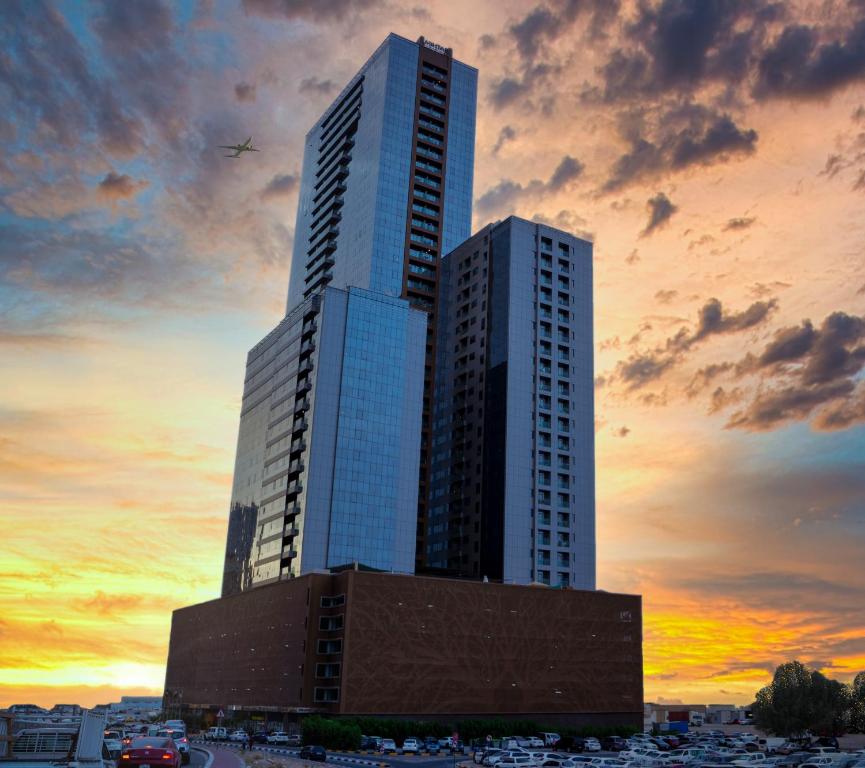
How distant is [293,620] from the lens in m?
130

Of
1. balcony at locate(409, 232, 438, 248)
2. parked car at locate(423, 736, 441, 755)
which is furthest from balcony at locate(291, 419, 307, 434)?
parked car at locate(423, 736, 441, 755)

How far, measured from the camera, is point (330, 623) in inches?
4887

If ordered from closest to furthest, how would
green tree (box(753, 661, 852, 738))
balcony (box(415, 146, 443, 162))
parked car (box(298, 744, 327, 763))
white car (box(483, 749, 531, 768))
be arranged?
white car (box(483, 749, 531, 768)) < parked car (box(298, 744, 327, 763)) < green tree (box(753, 661, 852, 738)) < balcony (box(415, 146, 443, 162))

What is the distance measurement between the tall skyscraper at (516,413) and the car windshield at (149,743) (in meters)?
128

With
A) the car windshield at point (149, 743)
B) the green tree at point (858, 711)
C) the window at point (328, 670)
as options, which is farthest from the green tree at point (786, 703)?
the car windshield at point (149, 743)

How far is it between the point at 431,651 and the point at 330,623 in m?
14.5

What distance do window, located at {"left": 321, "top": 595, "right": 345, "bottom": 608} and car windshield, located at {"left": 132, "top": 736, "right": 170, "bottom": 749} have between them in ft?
302

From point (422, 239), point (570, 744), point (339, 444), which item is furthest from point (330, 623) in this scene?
point (422, 239)

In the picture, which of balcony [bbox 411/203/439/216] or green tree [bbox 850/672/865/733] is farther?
balcony [bbox 411/203/439/216]

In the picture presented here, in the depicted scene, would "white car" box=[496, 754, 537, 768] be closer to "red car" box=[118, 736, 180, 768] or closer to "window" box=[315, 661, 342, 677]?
"window" box=[315, 661, 342, 677]

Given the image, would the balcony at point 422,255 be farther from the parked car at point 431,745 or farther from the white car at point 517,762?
the white car at point 517,762

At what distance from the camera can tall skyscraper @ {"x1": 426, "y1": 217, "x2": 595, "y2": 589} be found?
162m

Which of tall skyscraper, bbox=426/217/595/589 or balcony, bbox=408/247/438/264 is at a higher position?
balcony, bbox=408/247/438/264

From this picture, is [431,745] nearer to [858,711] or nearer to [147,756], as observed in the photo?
[858,711]
